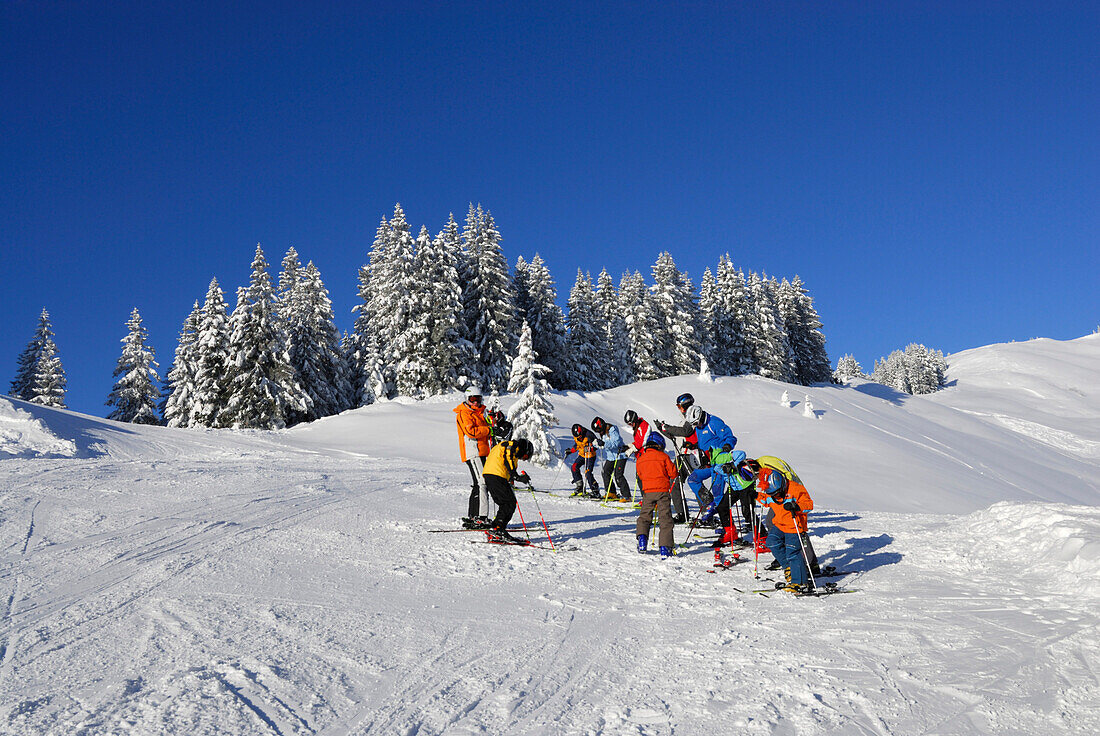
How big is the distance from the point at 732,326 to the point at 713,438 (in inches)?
2082

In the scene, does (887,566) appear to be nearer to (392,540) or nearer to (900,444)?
(392,540)

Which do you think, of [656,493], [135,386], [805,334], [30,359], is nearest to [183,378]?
[135,386]

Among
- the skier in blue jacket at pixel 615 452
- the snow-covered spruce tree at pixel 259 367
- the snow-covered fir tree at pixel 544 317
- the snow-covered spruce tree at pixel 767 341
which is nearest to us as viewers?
the skier in blue jacket at pixel 615 452

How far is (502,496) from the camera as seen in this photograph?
29.3ft

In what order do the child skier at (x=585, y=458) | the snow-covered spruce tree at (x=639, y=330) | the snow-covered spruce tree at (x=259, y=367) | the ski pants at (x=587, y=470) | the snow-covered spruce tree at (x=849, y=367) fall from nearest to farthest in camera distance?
the child skier at (x=585, y=458), the ski pants at (x=587, y=470), the snow-covered spruce tree at (x=259, y=367), the snow-covered spruce tree at (x=639, y=330), the snow-covered spruce tree at (x=849, y=367)

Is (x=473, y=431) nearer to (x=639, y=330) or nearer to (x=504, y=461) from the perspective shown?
(x=504, y=461)

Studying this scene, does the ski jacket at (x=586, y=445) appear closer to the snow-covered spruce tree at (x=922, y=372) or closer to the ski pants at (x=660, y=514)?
the ski pants at (x=660, y=514)

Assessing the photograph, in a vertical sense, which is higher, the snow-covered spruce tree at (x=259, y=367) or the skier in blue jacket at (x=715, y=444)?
the snow-covered spruce tree at (x=259, y=367)

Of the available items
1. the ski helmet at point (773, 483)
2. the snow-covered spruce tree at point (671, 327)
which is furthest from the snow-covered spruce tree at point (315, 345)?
the ski helmet at point (773, 483)

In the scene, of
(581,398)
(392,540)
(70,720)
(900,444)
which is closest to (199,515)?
(392,540)

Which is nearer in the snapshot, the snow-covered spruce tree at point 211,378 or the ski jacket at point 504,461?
the ski jacket at point 504,461

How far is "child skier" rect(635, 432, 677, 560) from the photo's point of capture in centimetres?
866

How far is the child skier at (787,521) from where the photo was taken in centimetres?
726

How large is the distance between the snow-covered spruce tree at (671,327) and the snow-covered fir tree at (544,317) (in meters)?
8.78
